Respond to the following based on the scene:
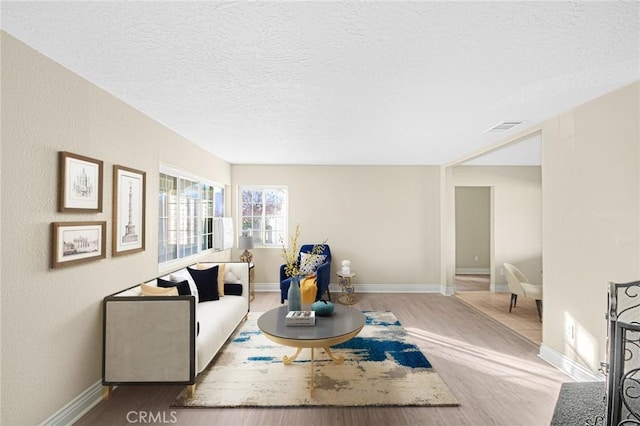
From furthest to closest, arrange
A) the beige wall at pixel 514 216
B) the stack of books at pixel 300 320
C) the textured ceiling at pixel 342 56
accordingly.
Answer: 1. the beige wall at pixel 514 216
2. the stack of books at pixel 300 320
3. the textured ceiling at pixel 342 56

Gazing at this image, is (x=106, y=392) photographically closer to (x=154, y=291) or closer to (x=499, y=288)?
(x=154, y=291)

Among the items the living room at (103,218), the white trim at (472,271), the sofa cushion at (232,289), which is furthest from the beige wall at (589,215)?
the white trim at (472,271)

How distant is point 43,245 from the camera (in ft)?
6.45

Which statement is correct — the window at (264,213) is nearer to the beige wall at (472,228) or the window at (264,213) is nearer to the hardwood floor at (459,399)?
the hardwood floor at (459,399)

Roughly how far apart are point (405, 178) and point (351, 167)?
112 cm

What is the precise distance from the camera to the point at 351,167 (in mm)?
5988

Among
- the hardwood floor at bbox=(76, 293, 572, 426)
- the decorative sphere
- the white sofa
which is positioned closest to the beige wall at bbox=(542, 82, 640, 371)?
the hardwood floor at bbox=(76, 293, 572, 426)

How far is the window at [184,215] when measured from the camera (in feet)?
11.9

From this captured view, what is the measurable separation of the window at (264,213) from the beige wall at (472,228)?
16.5ft

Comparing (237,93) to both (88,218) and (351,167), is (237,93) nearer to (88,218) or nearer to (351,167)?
(88,218)

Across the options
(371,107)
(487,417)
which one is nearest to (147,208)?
(371,107)

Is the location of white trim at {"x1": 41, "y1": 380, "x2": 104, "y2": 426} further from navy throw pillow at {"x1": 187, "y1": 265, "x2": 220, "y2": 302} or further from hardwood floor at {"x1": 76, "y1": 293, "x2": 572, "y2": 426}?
navy throw pillow at {"x1": 187, "y1": 265, "x2": 220, "y2": 302}

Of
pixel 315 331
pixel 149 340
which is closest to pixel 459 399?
pixel 315 331

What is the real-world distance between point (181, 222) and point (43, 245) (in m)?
2.12
